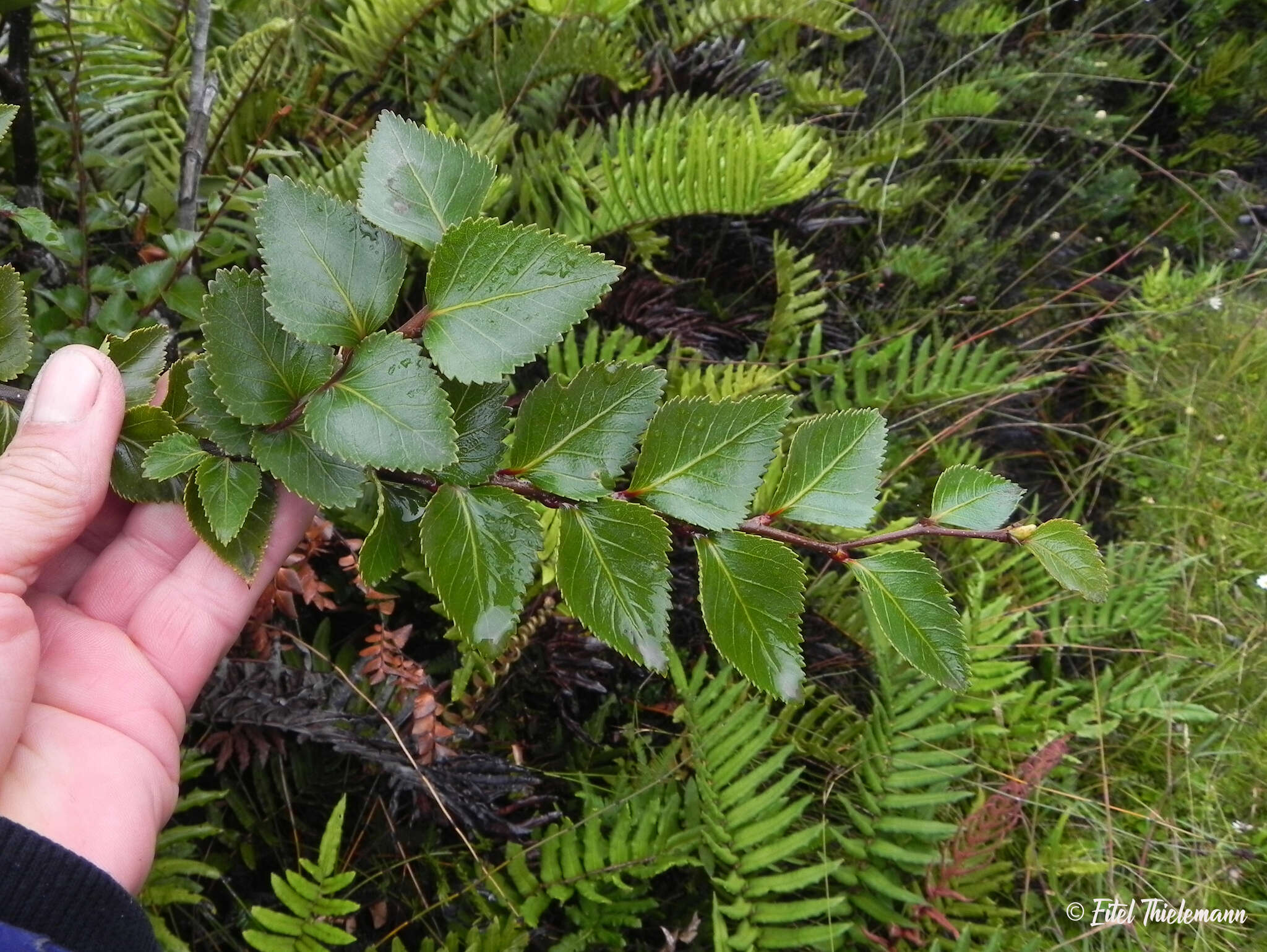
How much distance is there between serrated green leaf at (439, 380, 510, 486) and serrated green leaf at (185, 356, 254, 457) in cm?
20

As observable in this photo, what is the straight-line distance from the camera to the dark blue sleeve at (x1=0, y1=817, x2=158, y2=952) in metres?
0.85

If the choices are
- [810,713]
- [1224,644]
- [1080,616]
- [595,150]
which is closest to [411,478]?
[810,713]

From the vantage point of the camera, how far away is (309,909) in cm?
136

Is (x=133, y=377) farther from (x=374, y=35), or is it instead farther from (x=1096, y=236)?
(x=1096, y=236)

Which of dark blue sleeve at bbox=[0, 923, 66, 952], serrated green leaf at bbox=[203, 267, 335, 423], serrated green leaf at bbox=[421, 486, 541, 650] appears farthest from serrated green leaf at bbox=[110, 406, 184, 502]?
dark blue sleeve at bbox=[0, 923, 66, 952]

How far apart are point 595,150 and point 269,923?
6.48 feet

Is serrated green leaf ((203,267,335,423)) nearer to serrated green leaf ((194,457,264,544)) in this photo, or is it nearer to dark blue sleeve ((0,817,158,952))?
serrated green leaf ((194,457,264,544))

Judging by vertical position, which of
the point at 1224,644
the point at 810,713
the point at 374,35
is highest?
the point at 374,35

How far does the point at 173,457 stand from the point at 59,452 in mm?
194

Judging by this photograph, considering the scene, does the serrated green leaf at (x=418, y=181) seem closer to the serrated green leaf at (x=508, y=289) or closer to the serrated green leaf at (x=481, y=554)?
the serrated green leaf at (x=508, y=289)

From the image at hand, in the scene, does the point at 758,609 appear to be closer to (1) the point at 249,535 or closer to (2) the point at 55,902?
(1) the point at 249,535

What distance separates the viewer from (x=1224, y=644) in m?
2.23

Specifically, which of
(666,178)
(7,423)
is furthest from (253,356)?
(666,178)

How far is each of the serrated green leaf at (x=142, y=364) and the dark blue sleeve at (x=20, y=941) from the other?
565 mm
